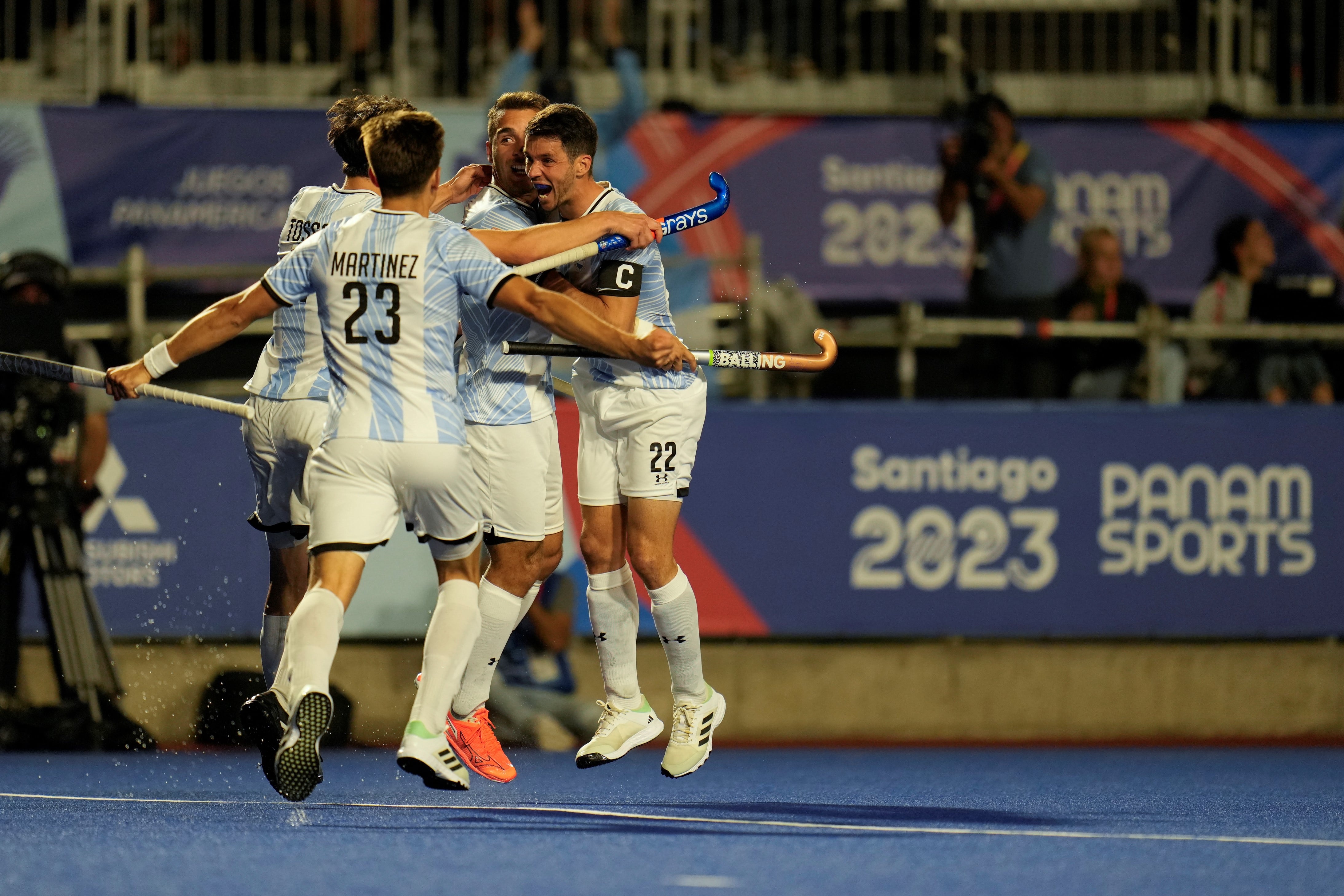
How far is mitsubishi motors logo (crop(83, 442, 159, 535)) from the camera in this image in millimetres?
11227

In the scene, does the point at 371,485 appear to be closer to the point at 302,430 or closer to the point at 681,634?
the point at 302,430

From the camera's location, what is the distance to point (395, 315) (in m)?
6.71

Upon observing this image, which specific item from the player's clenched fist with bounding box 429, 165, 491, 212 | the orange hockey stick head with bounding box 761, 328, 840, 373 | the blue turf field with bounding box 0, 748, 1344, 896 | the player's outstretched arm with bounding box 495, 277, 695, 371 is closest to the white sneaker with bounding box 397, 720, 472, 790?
the blue turf field with bounding box 0, 748, 1344, 896

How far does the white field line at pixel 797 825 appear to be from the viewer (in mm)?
6957

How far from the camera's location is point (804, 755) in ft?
36.3

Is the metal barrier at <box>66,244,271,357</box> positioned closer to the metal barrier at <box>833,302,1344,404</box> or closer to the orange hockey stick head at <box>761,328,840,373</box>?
the metal barrier at <box>833,302,1344,404</box>

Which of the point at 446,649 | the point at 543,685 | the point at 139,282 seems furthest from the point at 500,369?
the point at 139,282

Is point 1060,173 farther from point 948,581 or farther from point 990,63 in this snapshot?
point 948,581

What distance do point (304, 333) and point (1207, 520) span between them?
6.30m

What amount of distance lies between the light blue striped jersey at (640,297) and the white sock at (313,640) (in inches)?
64.3

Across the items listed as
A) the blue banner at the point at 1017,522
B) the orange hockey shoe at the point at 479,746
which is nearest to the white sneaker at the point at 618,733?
the orange hockey shoe at the point at 479,746

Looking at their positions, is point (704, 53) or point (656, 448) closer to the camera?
point (656, 448)

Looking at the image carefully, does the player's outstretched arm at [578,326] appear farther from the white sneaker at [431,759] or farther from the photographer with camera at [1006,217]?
the photographer with camera at [1006,217]

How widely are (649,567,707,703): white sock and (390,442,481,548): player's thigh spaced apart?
108 cm
